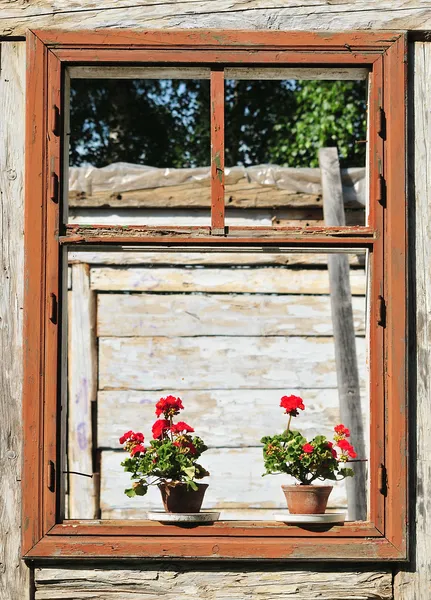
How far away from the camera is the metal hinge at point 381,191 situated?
3.80 metres

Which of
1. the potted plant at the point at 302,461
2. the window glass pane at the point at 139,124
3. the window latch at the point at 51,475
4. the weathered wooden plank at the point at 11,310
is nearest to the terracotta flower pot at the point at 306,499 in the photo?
the potted plant at the point at 302,461

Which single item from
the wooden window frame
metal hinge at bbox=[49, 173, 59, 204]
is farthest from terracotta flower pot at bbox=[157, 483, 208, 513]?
metal hinge at bbox=[49, 173, 59, 204]

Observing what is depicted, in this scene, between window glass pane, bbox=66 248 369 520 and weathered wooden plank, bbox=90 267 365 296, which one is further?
weathered wooden plank, bbox=90 267 365 296

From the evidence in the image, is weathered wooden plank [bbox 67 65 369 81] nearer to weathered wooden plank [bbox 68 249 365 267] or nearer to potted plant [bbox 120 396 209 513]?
potted plant [bbox 120 396 209 513]

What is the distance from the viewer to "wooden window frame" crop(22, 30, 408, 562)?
3623mm

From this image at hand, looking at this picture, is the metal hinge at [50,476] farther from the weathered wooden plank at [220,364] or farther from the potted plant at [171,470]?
the weathered wooden plank at [220,364]

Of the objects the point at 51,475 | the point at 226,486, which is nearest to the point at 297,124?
the point at 226,486

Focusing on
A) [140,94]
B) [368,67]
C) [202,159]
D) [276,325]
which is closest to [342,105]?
[202,159]

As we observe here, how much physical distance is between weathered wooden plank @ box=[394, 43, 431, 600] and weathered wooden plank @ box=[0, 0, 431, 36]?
0.54 ft

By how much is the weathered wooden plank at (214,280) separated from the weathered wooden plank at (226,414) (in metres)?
0.63

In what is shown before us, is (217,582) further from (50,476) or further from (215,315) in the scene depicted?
(215,315)

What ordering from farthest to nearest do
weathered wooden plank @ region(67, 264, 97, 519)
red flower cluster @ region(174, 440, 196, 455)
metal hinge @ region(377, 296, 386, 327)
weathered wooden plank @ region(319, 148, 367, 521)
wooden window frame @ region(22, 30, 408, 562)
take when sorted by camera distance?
weathered wooden plank @ region(67, 264, 97, 519), weathered wooden plank @ region(319, 148, 367, 521), red flower cluster @ region(174, 440, 196, 455), metal hinge @ region(377, 296, 386, 327), wooden window frame @ region(22, 30, 408, 562)

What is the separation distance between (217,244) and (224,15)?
0.87 metres

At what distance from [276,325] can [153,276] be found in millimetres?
818
